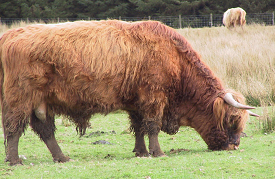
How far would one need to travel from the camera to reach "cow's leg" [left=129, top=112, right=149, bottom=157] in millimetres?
6617

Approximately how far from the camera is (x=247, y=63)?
12188 mm

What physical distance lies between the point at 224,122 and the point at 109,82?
199 centimetres

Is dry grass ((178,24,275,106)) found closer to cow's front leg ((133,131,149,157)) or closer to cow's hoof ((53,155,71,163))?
cow's front leg ((133,131,149,157))

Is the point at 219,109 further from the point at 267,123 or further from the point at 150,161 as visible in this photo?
the point at 267,123

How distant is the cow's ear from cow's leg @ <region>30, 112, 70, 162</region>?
2.48 metres

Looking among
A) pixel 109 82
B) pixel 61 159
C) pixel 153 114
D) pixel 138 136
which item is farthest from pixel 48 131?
pixel 153 114

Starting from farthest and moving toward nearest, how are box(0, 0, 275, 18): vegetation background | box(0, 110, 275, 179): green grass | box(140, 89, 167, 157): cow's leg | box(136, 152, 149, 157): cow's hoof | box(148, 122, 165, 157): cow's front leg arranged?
1. box(0, 0, 275, 18): vegetation background
2. box(136, 152, 149, 157): cow's hoof
3. box(148, 122, 165, 157): cow's front leg
4. box(140, 89, 167, 157): cow's leg
5. box(0, 110, 275, 179): green grass

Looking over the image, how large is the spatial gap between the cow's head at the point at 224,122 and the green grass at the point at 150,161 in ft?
0.80

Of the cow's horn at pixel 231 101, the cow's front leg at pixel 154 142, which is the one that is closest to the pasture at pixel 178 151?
the cow's front leg at pixel 154 142

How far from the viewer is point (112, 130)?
9.04 m

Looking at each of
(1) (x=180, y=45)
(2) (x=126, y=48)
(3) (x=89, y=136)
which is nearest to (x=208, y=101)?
(1) (x=180, y=45)

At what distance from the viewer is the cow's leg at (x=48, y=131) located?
6.15 metres

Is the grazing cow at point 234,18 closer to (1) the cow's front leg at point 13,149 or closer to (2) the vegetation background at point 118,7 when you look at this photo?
(2) the vegetation background at point 118,7

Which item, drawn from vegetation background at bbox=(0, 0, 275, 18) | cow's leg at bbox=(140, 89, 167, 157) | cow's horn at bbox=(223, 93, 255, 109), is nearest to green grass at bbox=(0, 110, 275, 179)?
cow's leg at bbox=(140, 89, 167, 157)
